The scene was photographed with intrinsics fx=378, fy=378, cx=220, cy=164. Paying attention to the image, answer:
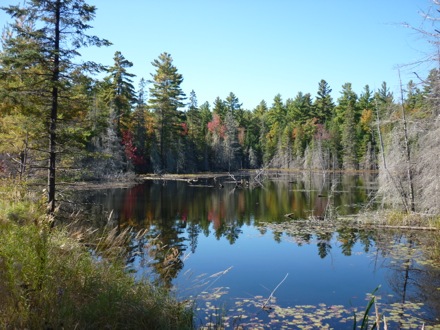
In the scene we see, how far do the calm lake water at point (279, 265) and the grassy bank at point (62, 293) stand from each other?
3.68 ft

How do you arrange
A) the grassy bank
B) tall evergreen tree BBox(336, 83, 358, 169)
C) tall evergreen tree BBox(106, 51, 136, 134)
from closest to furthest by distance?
the grassy bank
tall evergreen tree BBox(106, 51, 136, 134)
tall evergreen tree BBox(336, 83, 358, 169)

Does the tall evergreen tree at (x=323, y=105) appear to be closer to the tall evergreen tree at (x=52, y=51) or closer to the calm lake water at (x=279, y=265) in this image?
the calm lake water at (x=279, y=265)

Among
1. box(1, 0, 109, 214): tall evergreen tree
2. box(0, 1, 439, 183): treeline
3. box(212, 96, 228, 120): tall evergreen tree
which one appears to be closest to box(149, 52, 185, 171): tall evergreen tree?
box(0, 1, 439, 183): treeline

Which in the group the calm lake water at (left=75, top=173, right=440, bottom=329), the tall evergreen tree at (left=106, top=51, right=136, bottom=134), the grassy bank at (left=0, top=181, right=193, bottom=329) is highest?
the tall evergreen tree at (left=106, top=51, right=136, bottom=134)

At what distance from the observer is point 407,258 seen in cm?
1212

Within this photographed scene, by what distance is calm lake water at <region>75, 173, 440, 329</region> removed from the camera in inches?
316

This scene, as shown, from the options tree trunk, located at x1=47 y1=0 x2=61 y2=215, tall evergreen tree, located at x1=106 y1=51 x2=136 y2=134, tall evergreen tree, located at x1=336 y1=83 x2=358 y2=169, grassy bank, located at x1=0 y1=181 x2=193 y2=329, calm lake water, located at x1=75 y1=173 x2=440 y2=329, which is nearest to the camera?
grassy bank, located at x1=0 y1=181 x2=193 y2=329

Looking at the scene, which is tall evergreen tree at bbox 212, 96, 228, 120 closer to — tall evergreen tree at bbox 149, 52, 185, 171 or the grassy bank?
tall evergreen tree at bbox 149, 52, 185, 171

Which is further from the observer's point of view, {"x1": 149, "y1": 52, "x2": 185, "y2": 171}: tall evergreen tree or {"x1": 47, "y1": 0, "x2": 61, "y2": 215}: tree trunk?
{"x1": 149, "y1": 52, "x2": 185, "y2": 171}: tall evergreen tree

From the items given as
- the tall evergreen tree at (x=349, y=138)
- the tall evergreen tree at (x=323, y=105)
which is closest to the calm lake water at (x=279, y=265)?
the tall evergreen tree at (x=349, y=138)

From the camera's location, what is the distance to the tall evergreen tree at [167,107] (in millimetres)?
55656

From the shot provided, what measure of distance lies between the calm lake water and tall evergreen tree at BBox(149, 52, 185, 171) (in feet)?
104

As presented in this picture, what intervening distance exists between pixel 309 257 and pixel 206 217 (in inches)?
369

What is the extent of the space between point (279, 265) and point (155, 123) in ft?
153
